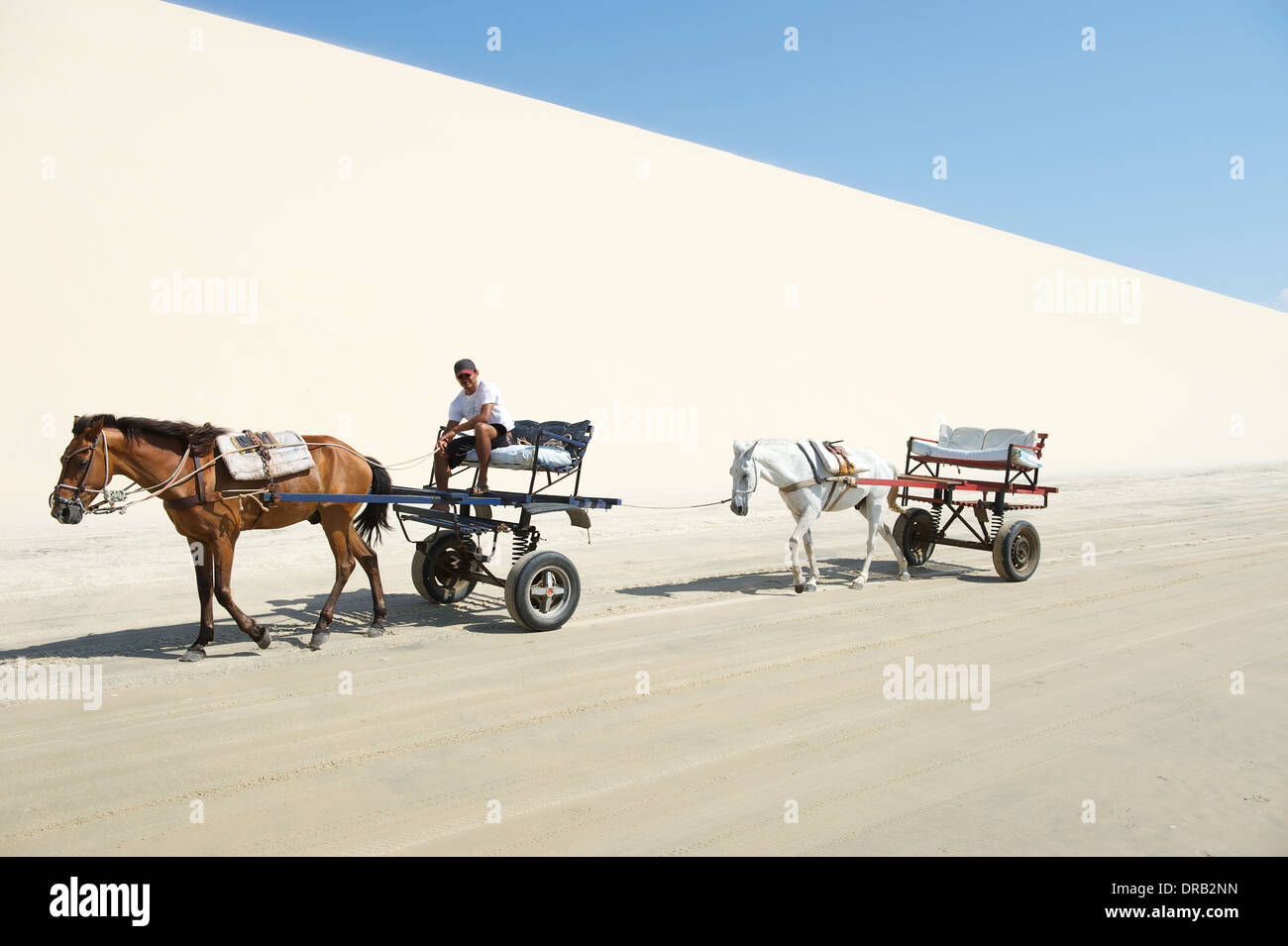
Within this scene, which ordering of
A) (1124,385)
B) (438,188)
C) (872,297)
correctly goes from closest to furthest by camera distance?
(438,188) → (872,297) → (1124,385)

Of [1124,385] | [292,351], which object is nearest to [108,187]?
[292,351]

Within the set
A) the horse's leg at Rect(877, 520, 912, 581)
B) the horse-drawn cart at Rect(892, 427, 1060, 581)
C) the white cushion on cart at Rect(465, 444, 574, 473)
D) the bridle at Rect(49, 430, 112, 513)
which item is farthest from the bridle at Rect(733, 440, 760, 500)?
the bridle at Rect(49, 430, 112, 513)

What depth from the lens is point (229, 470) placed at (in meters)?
7.53

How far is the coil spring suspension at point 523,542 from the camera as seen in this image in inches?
348

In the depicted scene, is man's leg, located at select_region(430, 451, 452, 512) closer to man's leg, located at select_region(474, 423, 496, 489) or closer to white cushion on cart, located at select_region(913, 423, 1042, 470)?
man's leg, located at select_region(474, 423, 496, 489)

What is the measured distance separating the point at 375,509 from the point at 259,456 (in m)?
1.63

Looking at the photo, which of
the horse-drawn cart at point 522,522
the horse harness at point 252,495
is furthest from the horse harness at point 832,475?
the horse harness at point 252,495

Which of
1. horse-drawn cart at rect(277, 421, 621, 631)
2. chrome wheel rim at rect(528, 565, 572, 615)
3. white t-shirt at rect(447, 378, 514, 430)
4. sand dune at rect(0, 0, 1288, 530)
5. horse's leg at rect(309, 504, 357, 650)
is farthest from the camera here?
sand dune at rect(0, 0, 1288, 530)

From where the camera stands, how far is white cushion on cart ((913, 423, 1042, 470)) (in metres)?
11.7

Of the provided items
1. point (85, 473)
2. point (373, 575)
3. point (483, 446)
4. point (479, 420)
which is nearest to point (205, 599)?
point (85, 473)

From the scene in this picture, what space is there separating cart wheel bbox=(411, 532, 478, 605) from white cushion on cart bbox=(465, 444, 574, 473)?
957 millimetres

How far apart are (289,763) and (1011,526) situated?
904 centimetres

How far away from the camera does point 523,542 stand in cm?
907

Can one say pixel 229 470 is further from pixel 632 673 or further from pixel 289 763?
pixel 632 673
